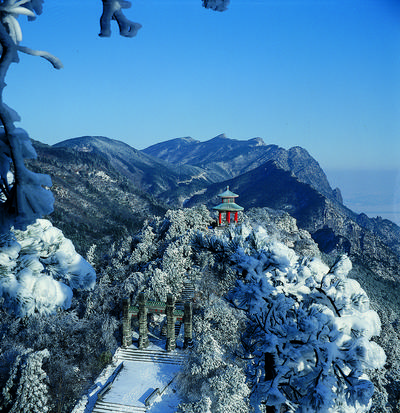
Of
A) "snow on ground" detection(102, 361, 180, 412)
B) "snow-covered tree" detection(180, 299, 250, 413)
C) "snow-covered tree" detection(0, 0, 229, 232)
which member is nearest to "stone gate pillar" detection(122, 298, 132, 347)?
"snow on ground" detection(102, 361, 180, 412)

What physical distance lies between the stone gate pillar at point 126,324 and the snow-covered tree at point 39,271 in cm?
2021

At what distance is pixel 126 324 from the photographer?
24.1 m

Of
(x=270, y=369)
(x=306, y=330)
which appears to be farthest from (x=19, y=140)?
(x=270, y=369)

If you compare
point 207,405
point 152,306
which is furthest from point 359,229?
point 207,405

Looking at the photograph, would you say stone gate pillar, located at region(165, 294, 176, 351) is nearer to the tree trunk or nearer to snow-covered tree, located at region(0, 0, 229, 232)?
the tree trunk

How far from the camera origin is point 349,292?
694 centimetres

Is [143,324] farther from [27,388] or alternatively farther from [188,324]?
[27,388]

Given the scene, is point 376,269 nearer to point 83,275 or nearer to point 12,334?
point 12,334

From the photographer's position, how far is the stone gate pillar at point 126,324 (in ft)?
78.5

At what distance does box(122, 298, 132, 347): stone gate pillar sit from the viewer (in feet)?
78.5

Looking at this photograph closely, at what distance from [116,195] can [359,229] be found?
71982mm

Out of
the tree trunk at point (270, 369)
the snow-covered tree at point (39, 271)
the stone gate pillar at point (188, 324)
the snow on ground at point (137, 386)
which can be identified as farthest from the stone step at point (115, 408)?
the snow-covered tree at point (39, 271)

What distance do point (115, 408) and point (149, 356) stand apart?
461cm

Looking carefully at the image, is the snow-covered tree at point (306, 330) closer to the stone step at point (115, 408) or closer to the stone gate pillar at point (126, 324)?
the stone step at point (115, 408)
